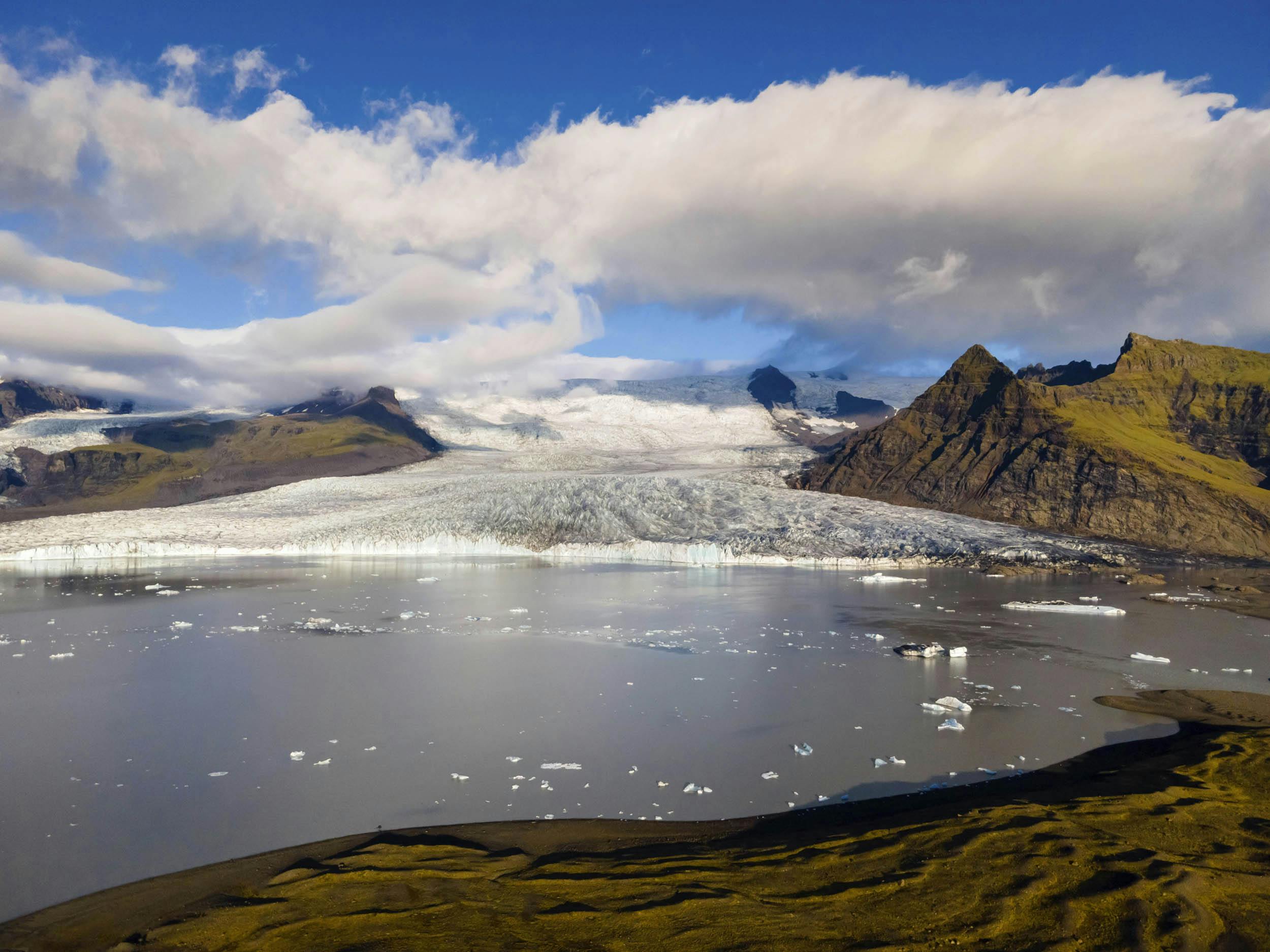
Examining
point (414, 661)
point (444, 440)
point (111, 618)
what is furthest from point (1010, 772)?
point (444, 440)

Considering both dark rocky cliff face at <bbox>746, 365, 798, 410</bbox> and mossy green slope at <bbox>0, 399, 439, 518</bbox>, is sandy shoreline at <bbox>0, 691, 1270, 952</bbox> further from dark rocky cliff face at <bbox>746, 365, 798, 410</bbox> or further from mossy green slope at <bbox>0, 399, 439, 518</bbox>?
dark rocky cliff face at <bbox>746, 365, 798, 410</bbox>

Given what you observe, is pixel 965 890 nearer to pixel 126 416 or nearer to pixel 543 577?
pixel 543 577

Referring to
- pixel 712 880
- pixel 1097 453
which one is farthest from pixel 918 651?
pixel 1097 453

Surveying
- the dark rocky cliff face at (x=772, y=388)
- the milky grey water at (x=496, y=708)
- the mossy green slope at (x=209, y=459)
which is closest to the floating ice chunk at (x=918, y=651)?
the milky grey water at (x=496, y=708)

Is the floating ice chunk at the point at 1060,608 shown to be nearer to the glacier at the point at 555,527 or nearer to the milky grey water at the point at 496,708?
the milky grey water at the point at 496,708

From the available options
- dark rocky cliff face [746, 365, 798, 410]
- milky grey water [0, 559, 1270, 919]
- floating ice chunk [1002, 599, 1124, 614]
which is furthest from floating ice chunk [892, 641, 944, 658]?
dark rocky cliff face [746, 365, 798, 410]
